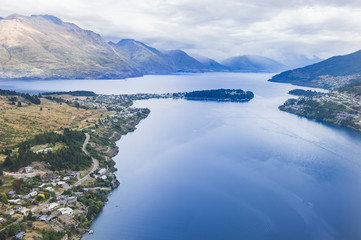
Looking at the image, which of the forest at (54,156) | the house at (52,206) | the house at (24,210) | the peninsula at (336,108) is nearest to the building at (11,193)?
the house at (24,210)

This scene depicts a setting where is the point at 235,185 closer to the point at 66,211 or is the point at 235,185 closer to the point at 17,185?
the point at 66,211

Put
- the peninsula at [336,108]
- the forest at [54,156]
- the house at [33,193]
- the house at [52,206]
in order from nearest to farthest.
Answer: the house at [52,206]
the house at [33,193]
the forest at [54,156]
the peninsula at [336,108]

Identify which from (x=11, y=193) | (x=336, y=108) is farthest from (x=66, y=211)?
(x=336, y=108)

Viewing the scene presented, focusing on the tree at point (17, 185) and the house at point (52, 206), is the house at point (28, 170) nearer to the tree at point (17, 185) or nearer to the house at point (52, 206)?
the tree at point (17, 185)

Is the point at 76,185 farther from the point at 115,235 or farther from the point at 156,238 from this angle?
the point at 156,238

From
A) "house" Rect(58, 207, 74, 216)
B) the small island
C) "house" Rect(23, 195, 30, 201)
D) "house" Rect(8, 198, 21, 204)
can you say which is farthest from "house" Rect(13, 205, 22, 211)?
the small island
